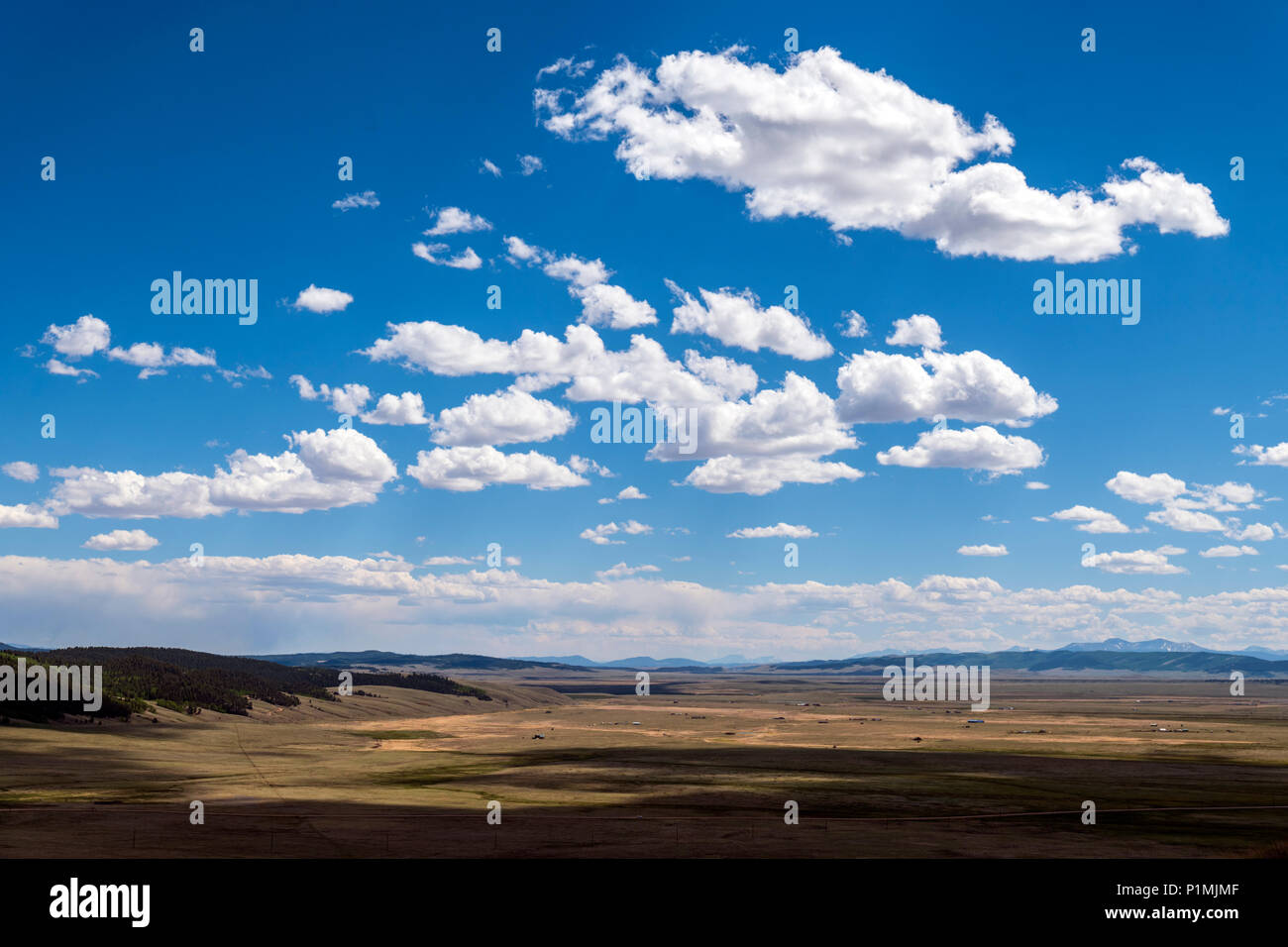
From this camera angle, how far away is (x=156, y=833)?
68.1m

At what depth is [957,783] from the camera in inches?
4178

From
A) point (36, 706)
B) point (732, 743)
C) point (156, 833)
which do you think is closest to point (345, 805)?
point (156, 833)
